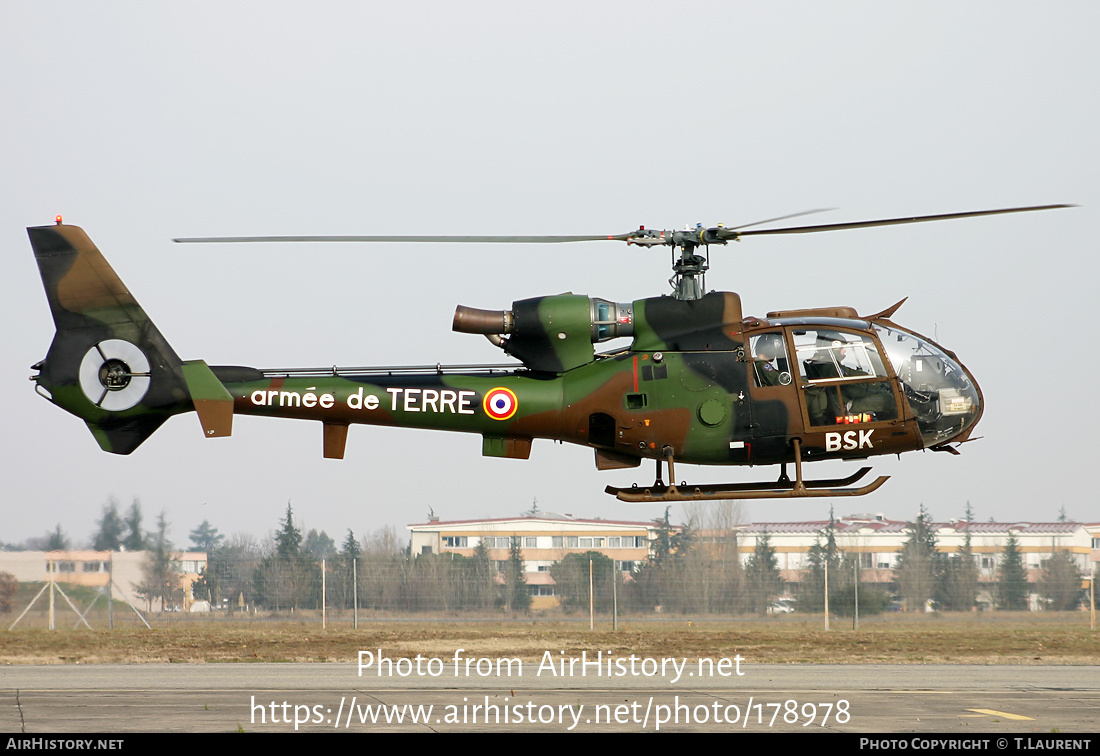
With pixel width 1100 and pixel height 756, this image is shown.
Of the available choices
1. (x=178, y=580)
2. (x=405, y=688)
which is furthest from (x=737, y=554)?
(x=405, y=688)

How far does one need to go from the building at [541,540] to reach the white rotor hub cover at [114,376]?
2239 centimetres

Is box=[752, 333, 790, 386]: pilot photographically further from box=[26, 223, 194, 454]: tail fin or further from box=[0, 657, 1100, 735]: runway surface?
box=[26, 223, 194, 454]: tail fin

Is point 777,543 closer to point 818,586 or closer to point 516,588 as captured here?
point 818,586

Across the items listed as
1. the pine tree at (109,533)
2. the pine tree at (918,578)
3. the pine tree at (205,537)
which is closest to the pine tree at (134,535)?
the pine tree at (109,533)

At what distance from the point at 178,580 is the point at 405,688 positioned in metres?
21.0

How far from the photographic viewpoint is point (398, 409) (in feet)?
46.0

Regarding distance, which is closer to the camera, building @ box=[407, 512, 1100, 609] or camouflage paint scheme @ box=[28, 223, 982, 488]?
camouflage paint scheme @ box=[28, 223, 982, 488]

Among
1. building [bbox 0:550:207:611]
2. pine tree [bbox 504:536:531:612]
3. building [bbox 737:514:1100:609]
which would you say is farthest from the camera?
building [bbox 737:514:1100:609]

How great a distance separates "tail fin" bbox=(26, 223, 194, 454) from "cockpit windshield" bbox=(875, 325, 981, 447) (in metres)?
9.43

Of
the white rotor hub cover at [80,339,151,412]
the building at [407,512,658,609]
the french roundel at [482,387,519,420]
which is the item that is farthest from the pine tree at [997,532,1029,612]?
the white rotor hub cover at [80,339,151,412]

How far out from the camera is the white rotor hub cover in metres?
14.0

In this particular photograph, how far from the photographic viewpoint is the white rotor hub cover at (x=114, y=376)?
1403 centimetres

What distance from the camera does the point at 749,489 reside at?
13.7 meters

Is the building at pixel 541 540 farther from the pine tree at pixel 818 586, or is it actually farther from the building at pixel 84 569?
the building at pixel 84 569
